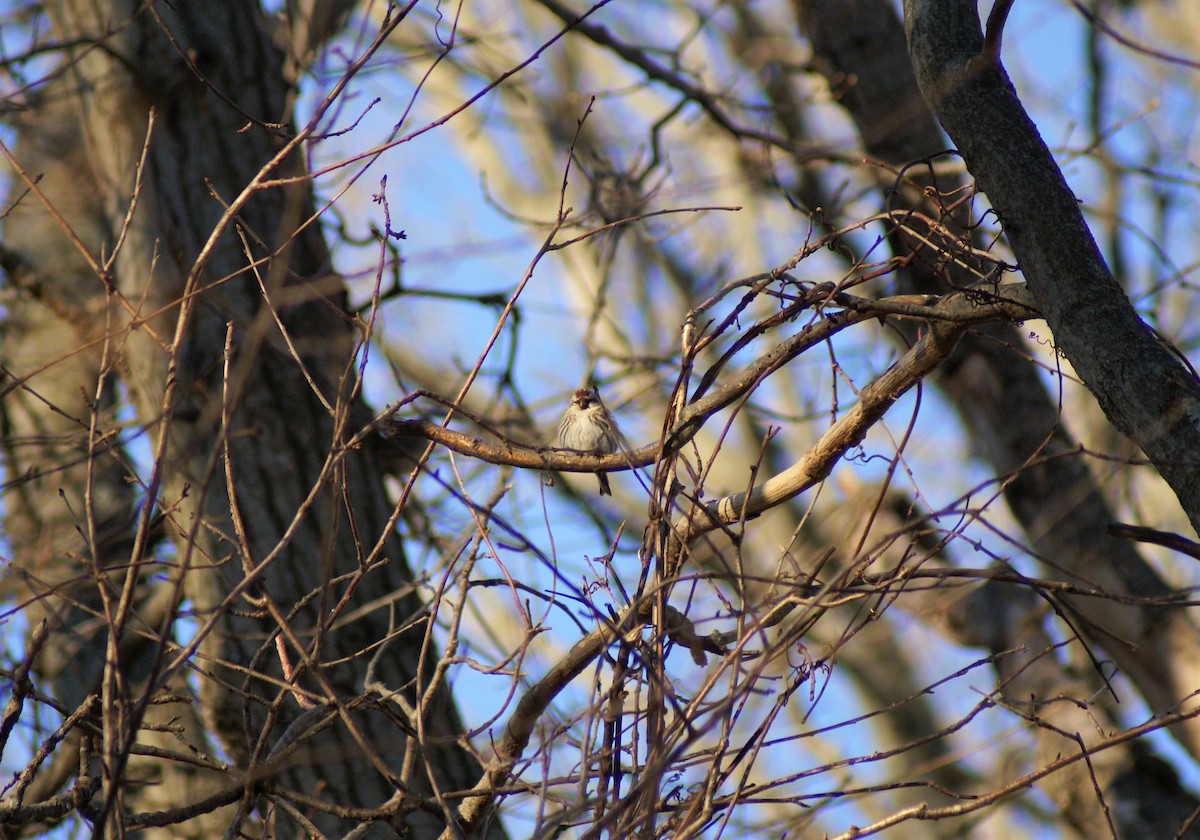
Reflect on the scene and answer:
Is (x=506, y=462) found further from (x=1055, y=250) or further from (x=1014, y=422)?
(x=1014, y=422)

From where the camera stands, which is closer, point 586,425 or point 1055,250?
point 1055,250

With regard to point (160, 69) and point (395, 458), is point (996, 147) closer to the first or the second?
point (395, 458)

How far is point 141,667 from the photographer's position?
5672mm

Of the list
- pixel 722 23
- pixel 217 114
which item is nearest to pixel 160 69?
pixel 217 114

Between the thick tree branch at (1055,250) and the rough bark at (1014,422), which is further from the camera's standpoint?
the rough bark at (1014,422)

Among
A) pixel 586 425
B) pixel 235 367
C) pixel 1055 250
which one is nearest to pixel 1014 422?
pixel 586 425

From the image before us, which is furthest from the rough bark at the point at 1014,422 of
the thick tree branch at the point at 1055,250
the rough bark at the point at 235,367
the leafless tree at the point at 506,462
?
the rough bark at the point at 235,367

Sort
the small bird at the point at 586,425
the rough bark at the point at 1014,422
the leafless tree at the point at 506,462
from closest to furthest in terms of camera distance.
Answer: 1. the leafless tree at the point at 506,462
2. the rough bark at the point at 1014,422
3. the small bird at the point at 586,425

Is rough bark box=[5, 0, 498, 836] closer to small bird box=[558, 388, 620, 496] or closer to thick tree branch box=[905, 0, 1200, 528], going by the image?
small bird box=[558, 388, 620, 496]

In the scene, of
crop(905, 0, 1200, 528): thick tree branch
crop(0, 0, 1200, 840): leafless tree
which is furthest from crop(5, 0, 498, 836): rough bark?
crop(905, 0, 1200, 528): thick tree branch

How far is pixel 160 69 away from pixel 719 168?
8.45 meters

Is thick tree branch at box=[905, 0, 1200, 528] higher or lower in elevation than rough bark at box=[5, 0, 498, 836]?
lower

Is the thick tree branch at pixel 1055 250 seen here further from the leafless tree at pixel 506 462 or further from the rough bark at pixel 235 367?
the rough bark at pixel 235 367

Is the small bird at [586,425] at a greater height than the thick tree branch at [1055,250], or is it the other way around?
the small bird at [586,425]
